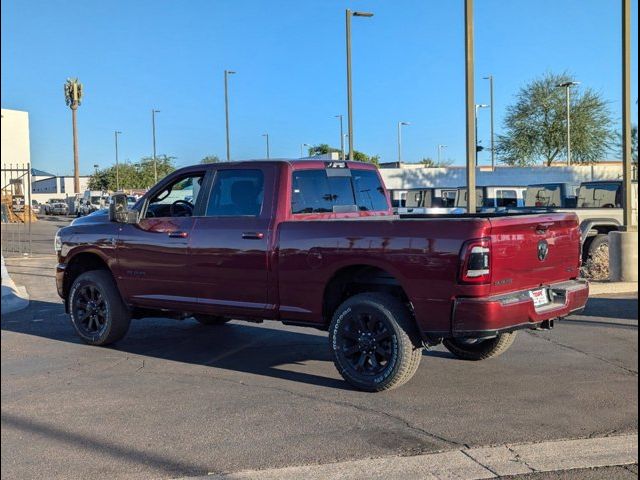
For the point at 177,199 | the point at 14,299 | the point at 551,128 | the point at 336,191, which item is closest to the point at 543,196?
the point at 336,191

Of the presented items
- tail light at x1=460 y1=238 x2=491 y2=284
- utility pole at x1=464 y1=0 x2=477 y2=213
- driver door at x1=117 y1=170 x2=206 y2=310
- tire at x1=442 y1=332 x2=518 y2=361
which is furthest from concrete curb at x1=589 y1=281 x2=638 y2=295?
driver door at x1=117 y1=170 x2=206 y2=310

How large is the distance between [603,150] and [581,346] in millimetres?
47261

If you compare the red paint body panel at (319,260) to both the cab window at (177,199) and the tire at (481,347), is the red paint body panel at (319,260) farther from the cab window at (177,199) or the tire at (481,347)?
the tire at (481,347)

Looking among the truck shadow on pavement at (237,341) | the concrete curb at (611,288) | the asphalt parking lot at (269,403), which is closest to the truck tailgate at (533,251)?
the asphalt parking lot at (269,403)

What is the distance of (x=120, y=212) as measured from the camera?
7465mm

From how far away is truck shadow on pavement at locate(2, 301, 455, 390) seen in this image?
6.80m

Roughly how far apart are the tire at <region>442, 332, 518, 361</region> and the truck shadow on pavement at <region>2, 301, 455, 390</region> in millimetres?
299

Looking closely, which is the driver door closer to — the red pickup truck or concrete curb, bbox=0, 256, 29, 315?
the red pickup truck

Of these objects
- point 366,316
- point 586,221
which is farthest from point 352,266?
point 586,221

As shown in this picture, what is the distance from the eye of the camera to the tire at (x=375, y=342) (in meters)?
5.71

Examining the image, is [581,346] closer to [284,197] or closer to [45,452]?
[284,197]

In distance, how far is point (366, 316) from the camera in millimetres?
5934

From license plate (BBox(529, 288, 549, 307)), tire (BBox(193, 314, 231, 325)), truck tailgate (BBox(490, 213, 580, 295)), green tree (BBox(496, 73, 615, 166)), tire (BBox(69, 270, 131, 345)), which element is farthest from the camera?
green tree (BBox(496, 73, 615, 166))

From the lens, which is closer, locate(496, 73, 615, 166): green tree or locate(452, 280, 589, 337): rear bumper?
locate(452, 280, 589, 337): rear bumper
